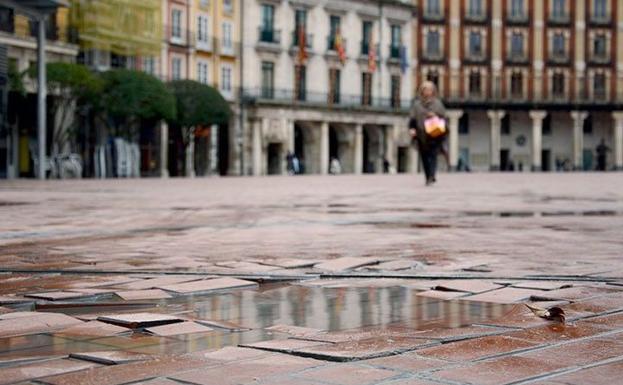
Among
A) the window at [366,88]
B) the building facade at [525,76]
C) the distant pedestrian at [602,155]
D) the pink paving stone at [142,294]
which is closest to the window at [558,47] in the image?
the building facade at [525,76]

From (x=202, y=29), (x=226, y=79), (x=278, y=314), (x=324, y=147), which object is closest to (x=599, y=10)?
(x=324, y=147)

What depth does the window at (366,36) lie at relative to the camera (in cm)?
6850

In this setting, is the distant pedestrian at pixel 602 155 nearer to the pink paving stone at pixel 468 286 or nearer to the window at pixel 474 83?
the window at pixel 474 83

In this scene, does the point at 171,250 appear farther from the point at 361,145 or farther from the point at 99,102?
the point at 361,145

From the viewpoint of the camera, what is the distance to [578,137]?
76.6m

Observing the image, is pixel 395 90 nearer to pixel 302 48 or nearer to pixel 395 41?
pixel 395 41

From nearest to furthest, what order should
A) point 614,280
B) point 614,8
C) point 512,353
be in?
point 512,353 < point 614,280 < point 614,8

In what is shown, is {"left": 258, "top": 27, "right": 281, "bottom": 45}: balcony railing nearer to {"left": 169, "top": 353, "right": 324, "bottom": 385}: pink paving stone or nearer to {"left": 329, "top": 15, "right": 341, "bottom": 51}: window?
{"left": 329, "top": 15, "right": 341, "bottom": 51}: window

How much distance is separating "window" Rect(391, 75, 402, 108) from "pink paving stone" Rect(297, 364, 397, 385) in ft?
223

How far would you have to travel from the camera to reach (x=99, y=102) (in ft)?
145

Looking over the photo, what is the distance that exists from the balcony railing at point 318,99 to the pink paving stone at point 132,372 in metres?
57.2

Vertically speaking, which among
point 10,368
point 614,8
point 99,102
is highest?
point 614,8

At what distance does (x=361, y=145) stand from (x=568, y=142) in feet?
61.6

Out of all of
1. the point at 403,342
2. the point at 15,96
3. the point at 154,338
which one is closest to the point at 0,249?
the point at 154,338
